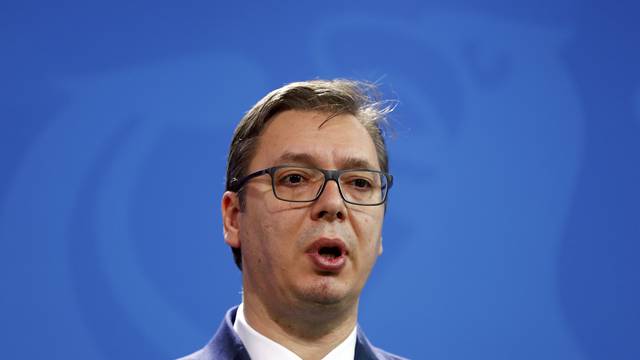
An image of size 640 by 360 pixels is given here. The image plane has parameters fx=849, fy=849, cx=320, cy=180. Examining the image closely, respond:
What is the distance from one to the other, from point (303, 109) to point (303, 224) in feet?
1.03

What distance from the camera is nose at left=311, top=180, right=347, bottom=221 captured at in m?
1.82

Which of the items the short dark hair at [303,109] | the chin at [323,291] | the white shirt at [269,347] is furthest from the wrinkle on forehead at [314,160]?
the white shirt at [269,347]

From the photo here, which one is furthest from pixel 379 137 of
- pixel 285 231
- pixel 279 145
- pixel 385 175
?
pixel 285 231

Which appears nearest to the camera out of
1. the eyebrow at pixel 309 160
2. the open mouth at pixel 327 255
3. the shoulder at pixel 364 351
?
the open mouth at pixel 327 255

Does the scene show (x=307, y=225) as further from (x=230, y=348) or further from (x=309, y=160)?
(x=230, y=348)

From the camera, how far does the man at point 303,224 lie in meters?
1.82

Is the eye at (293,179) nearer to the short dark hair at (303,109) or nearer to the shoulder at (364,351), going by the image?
the short dark hair at (303,109)

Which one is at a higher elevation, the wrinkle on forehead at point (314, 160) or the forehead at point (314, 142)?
the forehead at point (314, 142)

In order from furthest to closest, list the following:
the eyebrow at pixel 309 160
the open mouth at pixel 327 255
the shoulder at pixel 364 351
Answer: the shoulder at pixel 364 351, the eyebrow at pixel 309 160, the open mouth at pixel 327 255

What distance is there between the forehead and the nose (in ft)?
0.26

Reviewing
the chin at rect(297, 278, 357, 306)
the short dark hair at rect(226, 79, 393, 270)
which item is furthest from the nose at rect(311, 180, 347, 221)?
the short dark hair at rect(226, 79, 393, 270)

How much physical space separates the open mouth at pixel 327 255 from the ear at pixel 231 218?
29cm

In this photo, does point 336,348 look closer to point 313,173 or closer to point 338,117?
point 313,173

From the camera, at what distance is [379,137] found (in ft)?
7.02
